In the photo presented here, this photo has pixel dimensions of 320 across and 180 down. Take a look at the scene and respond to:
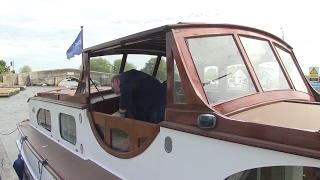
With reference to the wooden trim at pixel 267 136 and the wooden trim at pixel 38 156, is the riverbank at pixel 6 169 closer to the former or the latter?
the wooden trim at pixel 38 156

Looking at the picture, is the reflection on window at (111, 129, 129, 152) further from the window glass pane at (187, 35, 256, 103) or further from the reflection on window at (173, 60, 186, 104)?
the window glass pane at (187, 35, 256, 103)

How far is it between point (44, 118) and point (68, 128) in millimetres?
1885

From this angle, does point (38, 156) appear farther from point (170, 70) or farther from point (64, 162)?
point (170, 70)

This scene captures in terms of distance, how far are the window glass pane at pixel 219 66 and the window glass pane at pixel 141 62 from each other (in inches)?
59.8

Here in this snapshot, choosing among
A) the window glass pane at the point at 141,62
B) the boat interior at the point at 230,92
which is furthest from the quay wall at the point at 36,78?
the boat interior at the point at 230,92

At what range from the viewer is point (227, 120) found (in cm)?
284

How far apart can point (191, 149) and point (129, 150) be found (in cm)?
121

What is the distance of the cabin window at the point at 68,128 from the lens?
19.4ft

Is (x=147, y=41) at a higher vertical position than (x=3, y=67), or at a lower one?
higher

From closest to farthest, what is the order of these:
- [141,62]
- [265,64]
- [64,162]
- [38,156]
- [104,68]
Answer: [265,64] < [141,62] < [104,68] < [64,162] < [38,156]

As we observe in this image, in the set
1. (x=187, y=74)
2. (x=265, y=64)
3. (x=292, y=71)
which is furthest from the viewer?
(x=292, y=71)

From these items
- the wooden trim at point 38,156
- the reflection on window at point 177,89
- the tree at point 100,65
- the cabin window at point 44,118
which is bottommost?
the wooden trim at point 38,156

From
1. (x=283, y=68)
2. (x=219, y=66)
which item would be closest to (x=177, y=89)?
(x=219, y=66)

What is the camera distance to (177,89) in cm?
338
